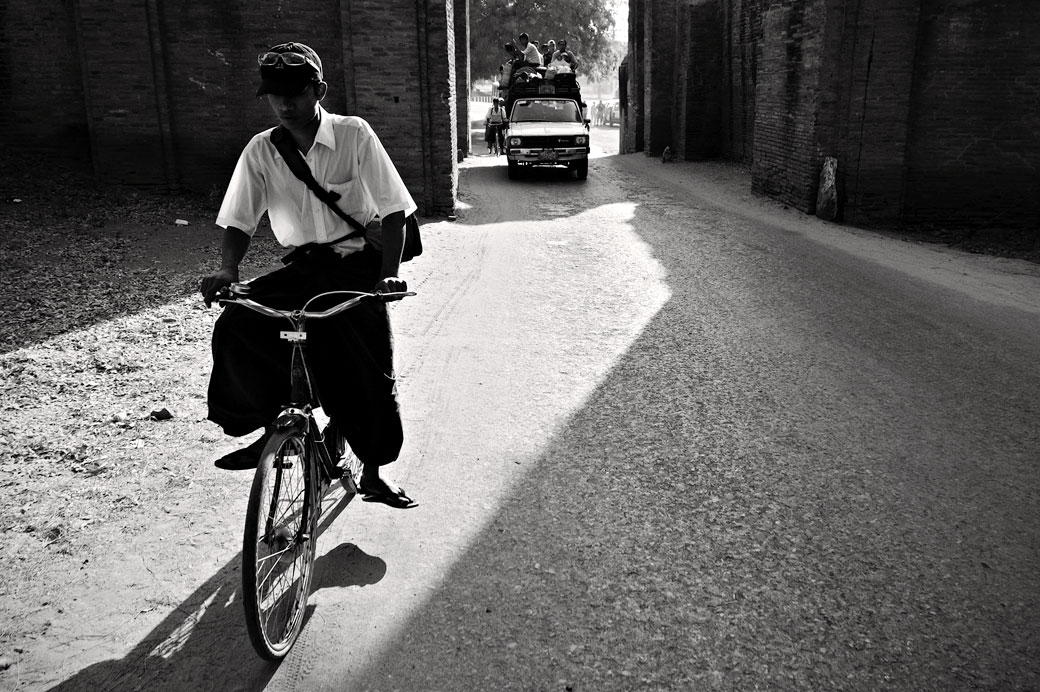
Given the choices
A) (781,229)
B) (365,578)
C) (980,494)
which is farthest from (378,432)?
(781,229)

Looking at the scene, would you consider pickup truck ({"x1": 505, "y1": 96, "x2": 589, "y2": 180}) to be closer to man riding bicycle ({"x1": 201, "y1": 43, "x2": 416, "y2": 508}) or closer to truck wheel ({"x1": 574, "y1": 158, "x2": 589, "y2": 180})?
truck wheel ({"x1": 574, "y1": 158, "x2": 589, "y2": 180})

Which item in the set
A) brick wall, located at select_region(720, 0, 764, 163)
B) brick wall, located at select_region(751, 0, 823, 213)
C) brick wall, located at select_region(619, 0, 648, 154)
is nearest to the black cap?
brick wall, located at select_region(751, 0, 823, 213)

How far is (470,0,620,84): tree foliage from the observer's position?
36.9 m

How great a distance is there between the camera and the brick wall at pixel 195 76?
12.4 metres

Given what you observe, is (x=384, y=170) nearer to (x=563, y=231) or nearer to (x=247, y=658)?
(x=247, y=658)

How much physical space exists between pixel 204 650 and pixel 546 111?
17610 millimetres

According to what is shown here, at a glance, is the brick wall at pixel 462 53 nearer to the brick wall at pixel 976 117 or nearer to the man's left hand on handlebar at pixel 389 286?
the brick wall at pixel 976 117

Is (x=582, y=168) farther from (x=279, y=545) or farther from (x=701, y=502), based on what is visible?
(x=279, y=545)

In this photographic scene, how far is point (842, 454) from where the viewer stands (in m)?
4.60

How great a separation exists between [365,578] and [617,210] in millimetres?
11214

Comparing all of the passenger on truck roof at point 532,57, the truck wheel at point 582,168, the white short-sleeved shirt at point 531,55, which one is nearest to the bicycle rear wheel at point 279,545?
the truck wheel at point 582,168

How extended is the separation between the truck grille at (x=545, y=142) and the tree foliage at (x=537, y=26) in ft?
65.9

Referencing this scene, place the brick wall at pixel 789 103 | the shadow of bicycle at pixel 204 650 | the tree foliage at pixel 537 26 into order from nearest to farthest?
the shadow of bicycle at pixel 204 650, the brick wall at pixel 789 103, the tree foliage at pixel 537 26

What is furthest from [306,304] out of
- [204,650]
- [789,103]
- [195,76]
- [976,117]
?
[789,103]
